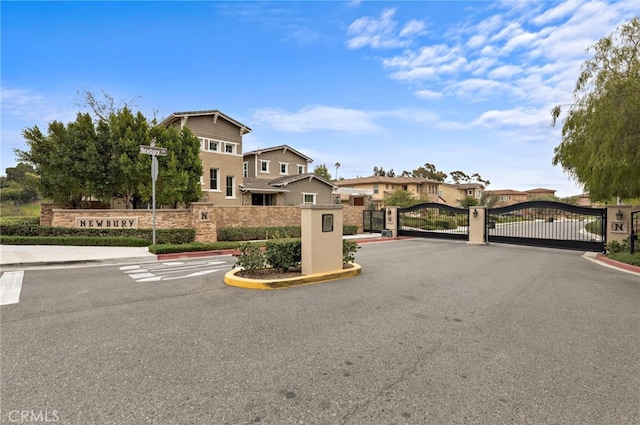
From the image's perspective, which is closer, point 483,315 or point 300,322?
point 300,322

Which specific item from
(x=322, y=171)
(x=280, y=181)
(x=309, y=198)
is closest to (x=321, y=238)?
(x=280, y=181)

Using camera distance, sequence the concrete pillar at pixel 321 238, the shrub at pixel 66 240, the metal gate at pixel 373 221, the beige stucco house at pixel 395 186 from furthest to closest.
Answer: the beige stucco house at pixel 395 186 < the metal gate at pixel 373 221 < the shrub at pixel 66 240 < the concrete pillar at pixel 321 238

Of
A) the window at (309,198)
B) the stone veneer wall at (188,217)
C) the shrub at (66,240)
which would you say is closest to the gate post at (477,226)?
the stone veneer wall at (188,217)

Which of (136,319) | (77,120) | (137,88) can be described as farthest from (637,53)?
(137,88)

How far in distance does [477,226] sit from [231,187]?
59.2 feet

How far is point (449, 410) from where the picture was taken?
2.92m

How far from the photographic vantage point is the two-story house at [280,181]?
2916cm

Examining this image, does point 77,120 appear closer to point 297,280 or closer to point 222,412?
point 297,280

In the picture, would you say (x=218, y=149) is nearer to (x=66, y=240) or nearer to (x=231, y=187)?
(x=231, y=187)

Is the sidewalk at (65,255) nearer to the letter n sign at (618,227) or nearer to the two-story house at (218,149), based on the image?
A: the two-story house at (218,149)

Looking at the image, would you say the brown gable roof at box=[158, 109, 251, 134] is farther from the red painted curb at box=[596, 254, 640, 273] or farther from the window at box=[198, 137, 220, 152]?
the red painted curb at box=[596, 254, 640, 273]

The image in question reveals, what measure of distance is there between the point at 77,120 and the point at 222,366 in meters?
17.4

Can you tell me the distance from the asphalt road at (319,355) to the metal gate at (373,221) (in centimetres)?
1782

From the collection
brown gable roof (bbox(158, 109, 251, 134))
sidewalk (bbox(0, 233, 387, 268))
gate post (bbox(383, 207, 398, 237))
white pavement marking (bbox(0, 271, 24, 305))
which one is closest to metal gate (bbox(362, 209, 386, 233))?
gate post (bbox(383, 207, 398, 237))
